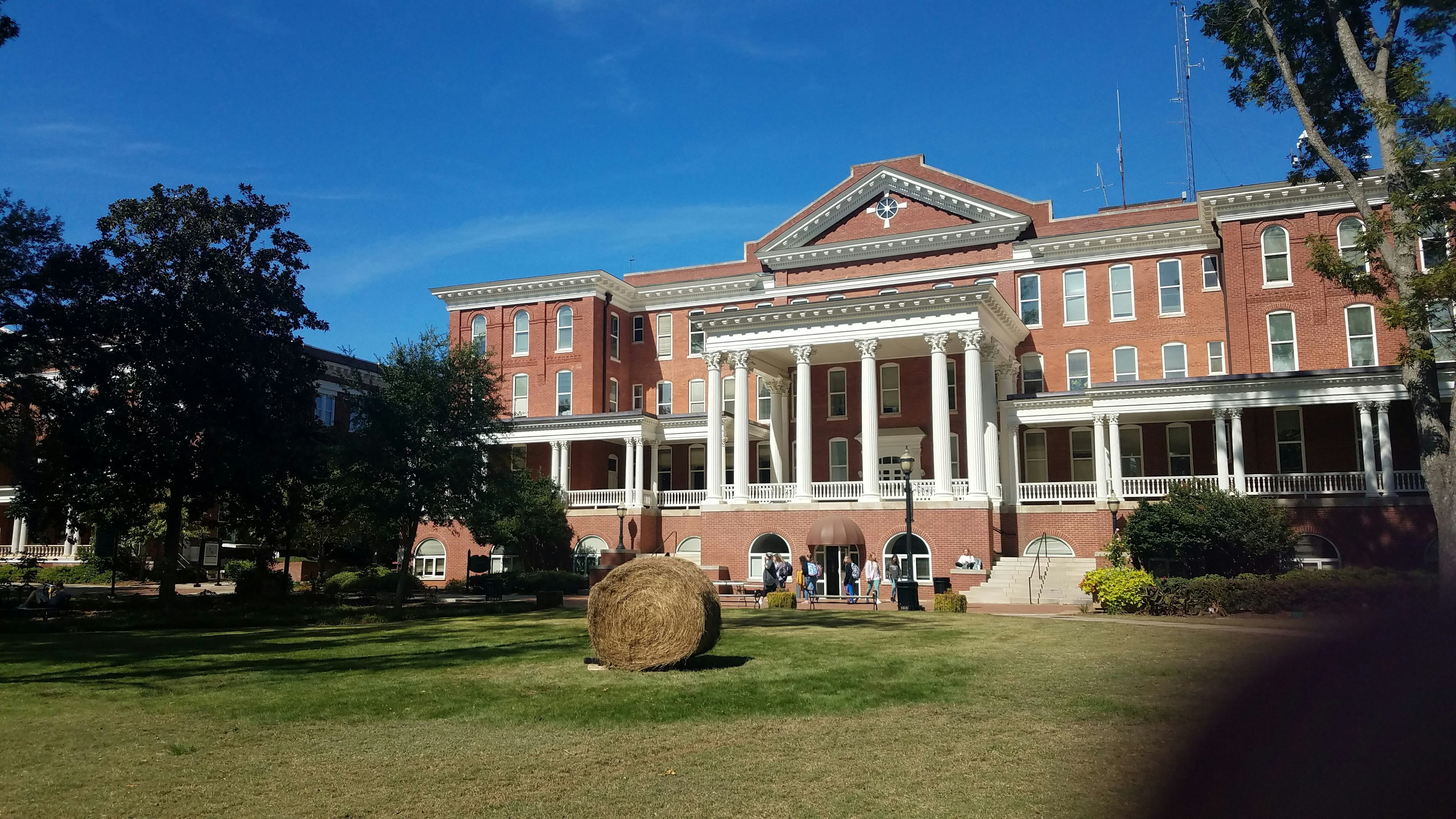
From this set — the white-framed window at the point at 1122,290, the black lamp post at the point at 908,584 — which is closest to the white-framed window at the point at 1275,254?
the white-framed window at the point at 1122,290

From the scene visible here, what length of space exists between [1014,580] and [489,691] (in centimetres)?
2330

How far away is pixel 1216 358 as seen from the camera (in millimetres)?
41000

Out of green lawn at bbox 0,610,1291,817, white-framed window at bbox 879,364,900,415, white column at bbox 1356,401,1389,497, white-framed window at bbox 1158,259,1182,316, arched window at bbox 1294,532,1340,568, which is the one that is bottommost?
green lawn at bbox 0,610,1291,817

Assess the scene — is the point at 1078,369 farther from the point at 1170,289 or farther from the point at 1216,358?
the point at 1216,358

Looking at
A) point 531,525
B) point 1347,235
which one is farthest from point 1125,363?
point 531,525

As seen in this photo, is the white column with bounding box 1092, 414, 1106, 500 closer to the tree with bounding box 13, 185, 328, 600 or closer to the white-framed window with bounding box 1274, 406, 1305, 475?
the white-framed window with bounding box 1274, 406, 1305, 475

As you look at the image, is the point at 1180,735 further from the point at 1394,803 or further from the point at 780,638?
the point at 780,638

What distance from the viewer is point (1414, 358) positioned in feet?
69.1

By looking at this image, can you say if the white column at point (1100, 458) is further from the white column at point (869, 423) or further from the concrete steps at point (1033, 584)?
the white column at point (869, 423)

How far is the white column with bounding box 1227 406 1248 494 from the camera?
3412 cm

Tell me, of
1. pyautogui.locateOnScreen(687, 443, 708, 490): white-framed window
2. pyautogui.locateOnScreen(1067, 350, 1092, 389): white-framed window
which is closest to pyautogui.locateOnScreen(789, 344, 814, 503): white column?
pyautogui.locateOnScreen(687, 443, 708, 490): white-framed window

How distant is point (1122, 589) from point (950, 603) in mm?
4325

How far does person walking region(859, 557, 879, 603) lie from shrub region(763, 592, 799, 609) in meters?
2.85

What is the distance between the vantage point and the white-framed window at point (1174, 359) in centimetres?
4147
